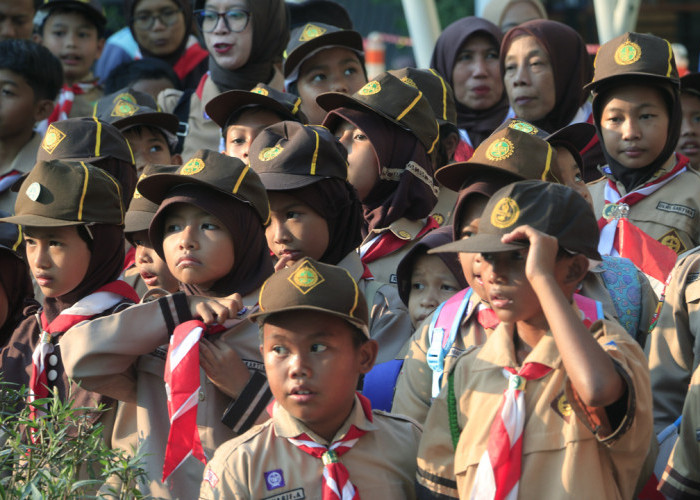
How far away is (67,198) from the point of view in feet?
15.9

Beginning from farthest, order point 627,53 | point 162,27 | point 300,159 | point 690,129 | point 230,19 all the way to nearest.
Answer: point 162,27
point 230,19
point 690,129
point 627,53
point 300,159

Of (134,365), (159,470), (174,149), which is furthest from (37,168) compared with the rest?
(174,149)

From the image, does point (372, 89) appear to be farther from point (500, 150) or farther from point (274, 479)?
point (274, 479)

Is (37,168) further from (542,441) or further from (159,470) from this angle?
(542,441)

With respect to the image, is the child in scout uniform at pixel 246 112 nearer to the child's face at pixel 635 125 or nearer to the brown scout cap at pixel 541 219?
the child's face at pixel 635 125

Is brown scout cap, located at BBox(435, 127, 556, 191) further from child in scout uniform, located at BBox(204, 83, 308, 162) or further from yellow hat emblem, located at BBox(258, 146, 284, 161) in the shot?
child in scout uniform, located at BBox(204, 83, 308, 162)

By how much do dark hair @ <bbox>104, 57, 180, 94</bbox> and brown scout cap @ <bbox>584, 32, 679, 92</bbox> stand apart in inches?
133

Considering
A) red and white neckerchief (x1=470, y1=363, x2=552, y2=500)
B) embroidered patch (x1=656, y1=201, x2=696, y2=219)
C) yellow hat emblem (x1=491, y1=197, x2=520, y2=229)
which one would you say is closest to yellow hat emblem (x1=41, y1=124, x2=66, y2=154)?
embroidered patch (x1=656, y1=201, x2=696, y2=219)

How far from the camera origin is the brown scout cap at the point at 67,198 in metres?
4.81

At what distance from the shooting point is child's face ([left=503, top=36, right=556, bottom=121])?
6.93 meters

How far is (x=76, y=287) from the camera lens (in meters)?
4.87

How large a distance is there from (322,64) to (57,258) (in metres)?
2.73

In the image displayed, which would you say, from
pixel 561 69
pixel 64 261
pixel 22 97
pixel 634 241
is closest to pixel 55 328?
pixel 64 261

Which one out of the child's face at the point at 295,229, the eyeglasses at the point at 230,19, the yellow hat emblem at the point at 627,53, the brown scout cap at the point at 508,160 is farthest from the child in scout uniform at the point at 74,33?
the brown scout cap at the point at 508,160
